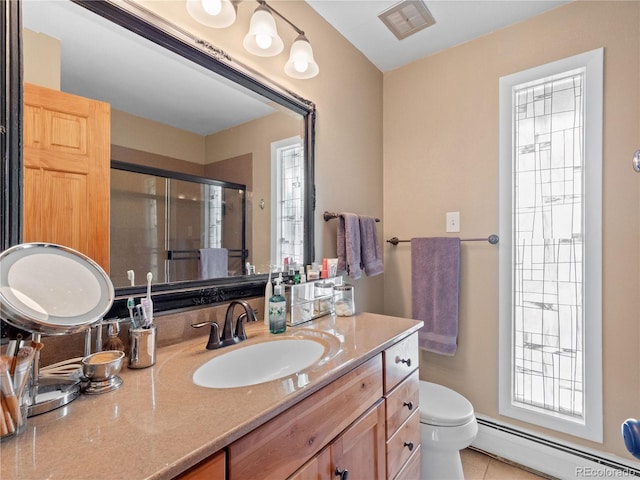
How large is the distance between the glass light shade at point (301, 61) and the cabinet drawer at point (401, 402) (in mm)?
1413

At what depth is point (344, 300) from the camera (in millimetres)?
1485

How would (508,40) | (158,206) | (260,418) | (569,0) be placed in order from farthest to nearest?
(508,40) < (569,0) < (158,206) < (260,418)

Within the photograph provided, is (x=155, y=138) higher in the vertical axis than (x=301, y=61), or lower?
lower

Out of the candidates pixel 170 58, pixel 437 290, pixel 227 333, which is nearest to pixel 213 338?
pixel 227 333

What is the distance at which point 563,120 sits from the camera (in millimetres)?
1625

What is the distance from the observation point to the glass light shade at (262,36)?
3.92ft

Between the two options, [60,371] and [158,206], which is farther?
[158,206]

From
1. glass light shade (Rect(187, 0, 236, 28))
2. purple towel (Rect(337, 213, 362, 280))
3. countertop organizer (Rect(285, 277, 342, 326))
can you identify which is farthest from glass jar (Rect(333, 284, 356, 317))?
glass light shade (Rect(187, 0, 236, 28))

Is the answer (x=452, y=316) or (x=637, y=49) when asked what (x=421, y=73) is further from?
(x=452, y=316)

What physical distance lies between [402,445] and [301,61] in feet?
5.48

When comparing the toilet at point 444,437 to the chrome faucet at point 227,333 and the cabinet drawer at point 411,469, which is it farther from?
the chrome faucet at point 227,333

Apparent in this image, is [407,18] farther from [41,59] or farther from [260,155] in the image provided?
[41,59]

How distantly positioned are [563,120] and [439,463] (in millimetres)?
1857

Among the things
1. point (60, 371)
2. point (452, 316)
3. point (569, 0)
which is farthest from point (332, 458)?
point (569, 0)
